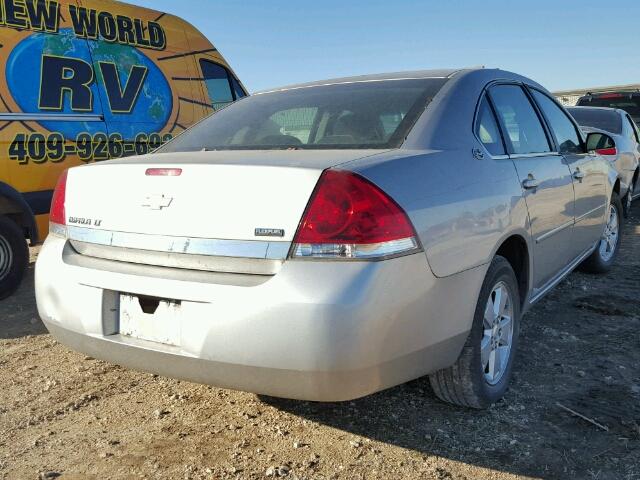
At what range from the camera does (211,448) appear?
2498 millimetres

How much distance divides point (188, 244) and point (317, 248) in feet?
1.67

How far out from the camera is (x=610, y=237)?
546 centimetres

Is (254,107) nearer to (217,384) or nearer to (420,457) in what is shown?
(217,384)

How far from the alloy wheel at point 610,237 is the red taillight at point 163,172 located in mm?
4157

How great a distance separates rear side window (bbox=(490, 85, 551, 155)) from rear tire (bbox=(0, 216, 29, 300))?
381 centimetres

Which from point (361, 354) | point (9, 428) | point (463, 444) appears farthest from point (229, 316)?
point (9, 428)

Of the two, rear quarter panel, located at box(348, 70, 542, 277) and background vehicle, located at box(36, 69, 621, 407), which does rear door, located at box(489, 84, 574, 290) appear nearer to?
background vehicle, located at box(36, 69, 621, 407)

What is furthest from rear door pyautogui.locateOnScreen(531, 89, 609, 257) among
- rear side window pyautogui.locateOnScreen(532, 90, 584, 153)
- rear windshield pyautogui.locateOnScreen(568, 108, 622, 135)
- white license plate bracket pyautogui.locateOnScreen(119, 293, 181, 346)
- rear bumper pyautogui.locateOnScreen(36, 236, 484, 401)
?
rear windshield pyautogui.locateOnScreen(568, 108, 622, 135)

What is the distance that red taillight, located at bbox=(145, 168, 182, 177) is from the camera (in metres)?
2.30

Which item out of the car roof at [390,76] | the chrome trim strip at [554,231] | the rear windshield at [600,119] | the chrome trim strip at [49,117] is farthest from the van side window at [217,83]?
the rear windshield at [600,119]

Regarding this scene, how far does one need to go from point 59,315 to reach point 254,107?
1.48m

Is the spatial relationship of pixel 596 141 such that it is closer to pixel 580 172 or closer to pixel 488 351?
pixel 580 172

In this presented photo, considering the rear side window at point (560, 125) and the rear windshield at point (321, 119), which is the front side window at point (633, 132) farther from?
the rear windshield at point (321, 119)

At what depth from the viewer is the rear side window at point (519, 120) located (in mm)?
3186
